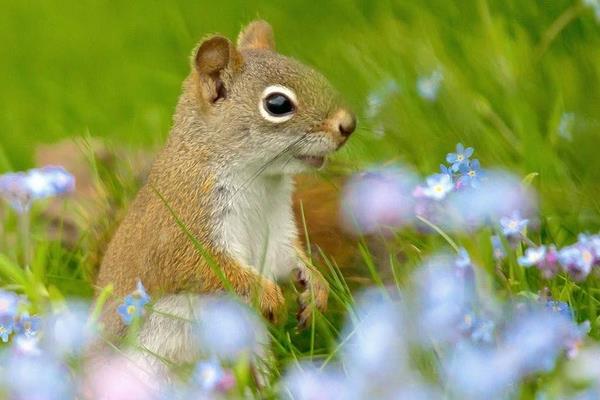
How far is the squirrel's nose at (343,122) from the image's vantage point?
2838mm

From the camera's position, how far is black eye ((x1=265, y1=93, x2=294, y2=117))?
290cm

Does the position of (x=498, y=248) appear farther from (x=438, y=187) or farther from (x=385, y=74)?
(x=385, y=74)

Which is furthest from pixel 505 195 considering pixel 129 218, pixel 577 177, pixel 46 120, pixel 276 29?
pixel 46 120

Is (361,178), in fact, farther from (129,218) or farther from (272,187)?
(129,218)

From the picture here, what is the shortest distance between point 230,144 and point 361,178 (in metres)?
0.35

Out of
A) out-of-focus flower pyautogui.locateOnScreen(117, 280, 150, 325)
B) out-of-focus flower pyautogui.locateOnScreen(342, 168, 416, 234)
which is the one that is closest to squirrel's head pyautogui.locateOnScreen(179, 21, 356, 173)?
out-of-focus flower pyautogui.locateOnScreen(342, 168, 416, 234)

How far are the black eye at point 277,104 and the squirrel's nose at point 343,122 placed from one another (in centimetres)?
12

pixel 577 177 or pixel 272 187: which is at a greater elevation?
pixel 577 177

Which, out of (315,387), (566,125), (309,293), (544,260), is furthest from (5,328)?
(566,125)

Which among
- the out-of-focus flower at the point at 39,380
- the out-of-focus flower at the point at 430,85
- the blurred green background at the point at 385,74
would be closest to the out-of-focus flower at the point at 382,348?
the out-of-focus flower at the point at 39,380

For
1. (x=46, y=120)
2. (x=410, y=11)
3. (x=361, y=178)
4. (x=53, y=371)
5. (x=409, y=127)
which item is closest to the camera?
(x=53, y=371)

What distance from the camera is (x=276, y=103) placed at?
290cm

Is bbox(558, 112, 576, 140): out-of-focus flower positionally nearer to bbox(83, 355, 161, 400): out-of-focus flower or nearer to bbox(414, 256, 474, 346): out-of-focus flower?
bbox(414, 256, 474, 346): out-of-focus flower

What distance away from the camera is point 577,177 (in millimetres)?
3121
